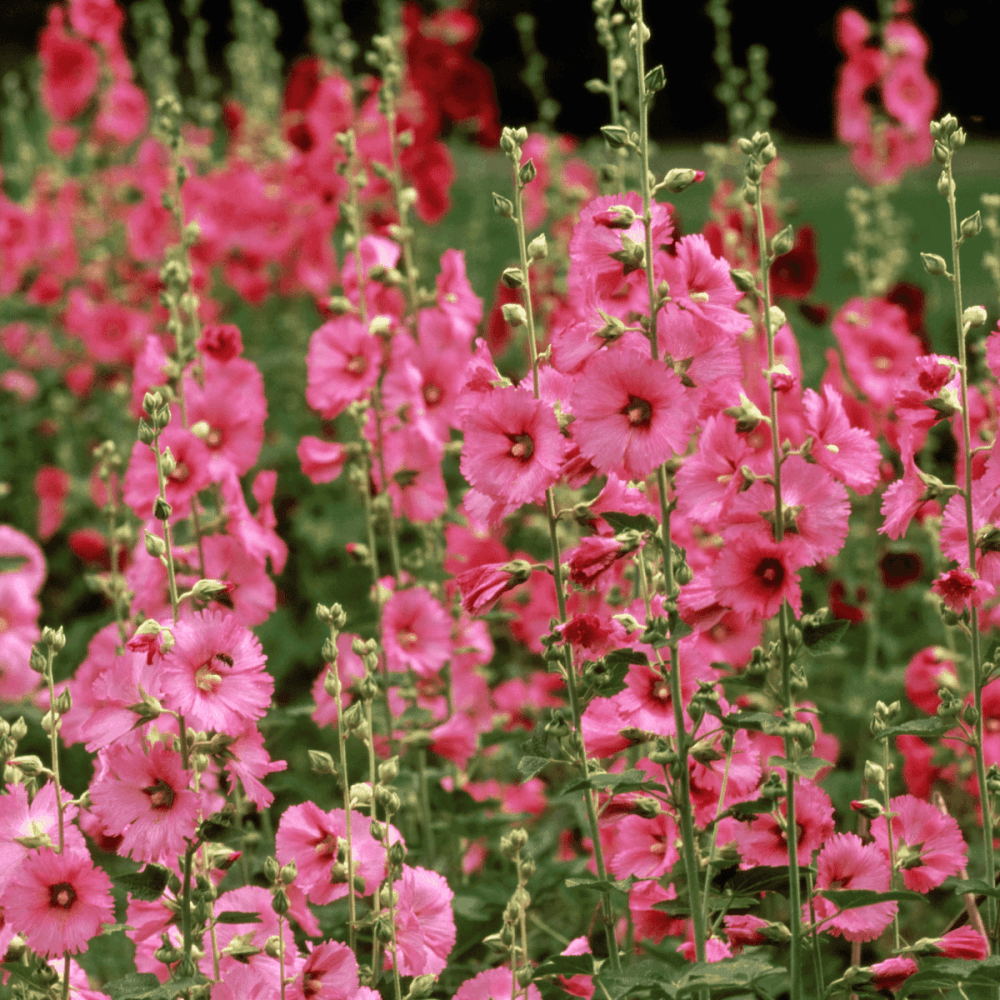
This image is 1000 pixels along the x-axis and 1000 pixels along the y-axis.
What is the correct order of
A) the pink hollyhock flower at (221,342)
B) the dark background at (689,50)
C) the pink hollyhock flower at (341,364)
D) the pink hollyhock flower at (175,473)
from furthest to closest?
the dark background at (689,50) → the pink hollyhock flower at (341,364) → the pink hollyhock flower at (221,342) → the pink hollyhock flower at (175,473)

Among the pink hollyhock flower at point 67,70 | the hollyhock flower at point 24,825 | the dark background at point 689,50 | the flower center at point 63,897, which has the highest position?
the dark background at point 689,50

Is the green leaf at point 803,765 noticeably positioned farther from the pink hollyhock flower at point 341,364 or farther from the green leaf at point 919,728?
the pink hollyhock flower at point 341,364

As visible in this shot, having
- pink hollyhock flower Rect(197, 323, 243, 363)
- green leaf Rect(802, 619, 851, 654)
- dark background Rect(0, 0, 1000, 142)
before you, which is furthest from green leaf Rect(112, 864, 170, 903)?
dark background Rect(0, 0, 1000, 142)

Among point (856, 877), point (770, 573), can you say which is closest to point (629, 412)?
point (770, 573)

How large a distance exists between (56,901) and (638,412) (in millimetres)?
924

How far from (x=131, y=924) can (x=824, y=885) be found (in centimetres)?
94

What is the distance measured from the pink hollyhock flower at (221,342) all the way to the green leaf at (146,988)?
1.14 m

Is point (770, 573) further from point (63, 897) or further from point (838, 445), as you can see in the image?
point (63, 897)

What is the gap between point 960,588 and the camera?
1.59 m

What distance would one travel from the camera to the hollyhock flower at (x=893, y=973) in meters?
1.63

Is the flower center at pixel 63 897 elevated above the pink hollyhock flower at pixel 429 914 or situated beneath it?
elevated above

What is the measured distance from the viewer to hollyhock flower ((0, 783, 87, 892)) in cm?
160

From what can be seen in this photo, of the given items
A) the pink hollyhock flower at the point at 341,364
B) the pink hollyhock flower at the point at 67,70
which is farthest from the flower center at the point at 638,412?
the pink hollyhock flower at the point at 67,70

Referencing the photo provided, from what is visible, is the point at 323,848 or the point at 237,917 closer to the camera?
the point at 237,917
